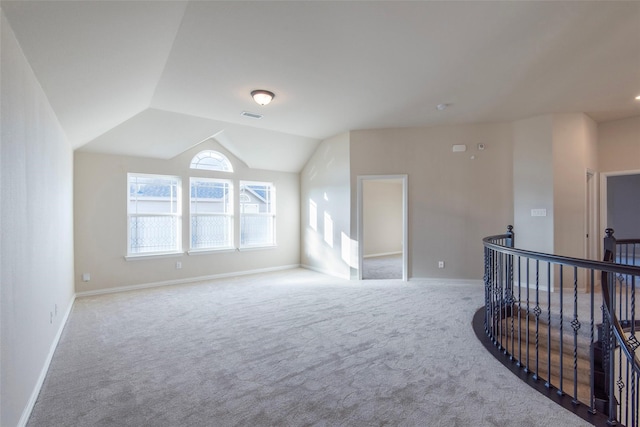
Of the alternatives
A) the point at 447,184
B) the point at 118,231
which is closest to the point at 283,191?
the point at 118,231

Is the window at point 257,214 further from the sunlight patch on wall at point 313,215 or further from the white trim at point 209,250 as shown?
the sunlight patch on wall at point 313,215

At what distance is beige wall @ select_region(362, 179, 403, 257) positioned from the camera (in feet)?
30.8

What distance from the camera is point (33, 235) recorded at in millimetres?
2295

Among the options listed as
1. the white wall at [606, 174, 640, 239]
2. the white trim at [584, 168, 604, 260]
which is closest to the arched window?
the white trim at [584, 168, 604, 260]

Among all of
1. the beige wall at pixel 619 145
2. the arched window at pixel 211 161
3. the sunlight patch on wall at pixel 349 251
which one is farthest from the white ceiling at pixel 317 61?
the sunlight patch on wall at pixel 349 251

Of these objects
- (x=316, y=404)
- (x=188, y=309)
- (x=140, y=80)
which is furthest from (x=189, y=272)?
(x=316, y=404)

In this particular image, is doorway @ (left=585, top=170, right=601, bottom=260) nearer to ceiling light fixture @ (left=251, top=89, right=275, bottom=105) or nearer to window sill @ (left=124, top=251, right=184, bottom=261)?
ceiling light fixture @ (left=251, top=89, right=275, bottom=105)

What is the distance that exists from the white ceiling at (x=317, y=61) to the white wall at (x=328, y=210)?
119cm

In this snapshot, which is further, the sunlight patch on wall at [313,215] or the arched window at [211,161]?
the sunlight patch on wall at [313,215]

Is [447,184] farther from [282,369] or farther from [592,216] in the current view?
[282,369]

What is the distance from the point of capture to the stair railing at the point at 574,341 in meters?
1.94

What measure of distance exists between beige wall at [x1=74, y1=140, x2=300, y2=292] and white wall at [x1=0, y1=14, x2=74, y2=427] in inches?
77.0

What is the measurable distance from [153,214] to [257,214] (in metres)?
2.11

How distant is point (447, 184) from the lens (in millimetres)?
5637
